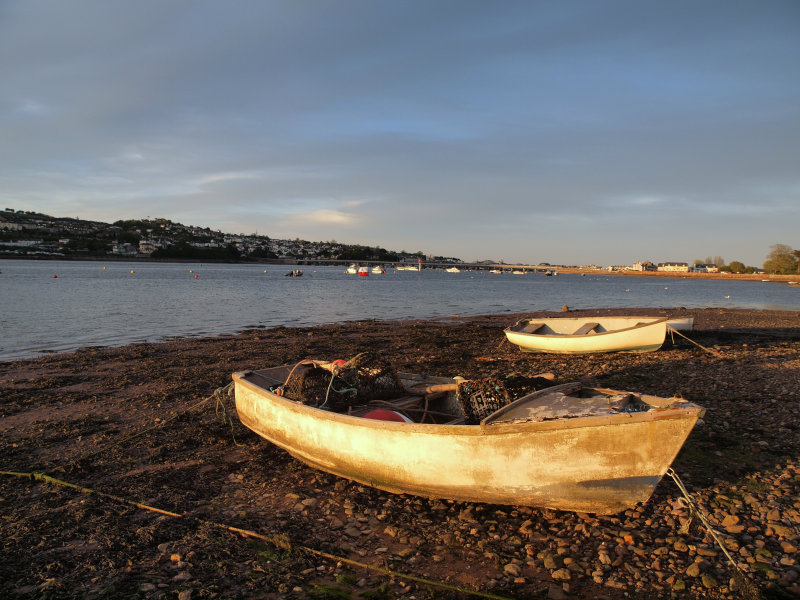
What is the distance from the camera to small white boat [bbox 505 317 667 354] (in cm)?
1425

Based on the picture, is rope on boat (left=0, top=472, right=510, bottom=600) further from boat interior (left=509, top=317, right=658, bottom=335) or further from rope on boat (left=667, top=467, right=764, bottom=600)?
boat interior (left=509, top=317, right=658, bottom=335)

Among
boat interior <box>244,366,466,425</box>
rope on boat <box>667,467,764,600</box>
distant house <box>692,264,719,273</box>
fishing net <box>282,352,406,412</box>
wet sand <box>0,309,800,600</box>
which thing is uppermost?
distant house <box>692,264,719,273</box>

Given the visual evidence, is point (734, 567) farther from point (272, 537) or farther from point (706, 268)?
point (706, 268)

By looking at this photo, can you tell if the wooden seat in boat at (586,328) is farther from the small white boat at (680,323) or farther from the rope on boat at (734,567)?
the rope on boat at (734,567)

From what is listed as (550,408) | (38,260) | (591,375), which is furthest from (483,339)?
(38,260)

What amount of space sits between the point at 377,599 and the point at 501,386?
292cm

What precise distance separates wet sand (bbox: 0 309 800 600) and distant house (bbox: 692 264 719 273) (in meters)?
200

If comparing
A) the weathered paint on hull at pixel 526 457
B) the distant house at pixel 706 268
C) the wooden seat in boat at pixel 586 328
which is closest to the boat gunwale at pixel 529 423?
the weathered paint on hull at pixel 526 457

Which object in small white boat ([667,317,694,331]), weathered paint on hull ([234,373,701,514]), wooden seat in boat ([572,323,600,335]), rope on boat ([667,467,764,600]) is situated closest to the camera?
rope on boat ([667,467,764,600])

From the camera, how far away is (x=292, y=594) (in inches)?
155

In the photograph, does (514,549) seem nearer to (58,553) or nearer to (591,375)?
(58,553)

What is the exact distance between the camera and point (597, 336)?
1424 cm

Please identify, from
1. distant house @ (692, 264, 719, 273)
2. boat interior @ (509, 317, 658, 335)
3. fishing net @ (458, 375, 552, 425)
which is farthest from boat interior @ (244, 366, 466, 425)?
distant house @ (692, 264, 719, 273)

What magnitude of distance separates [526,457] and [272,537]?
2.65 meters
